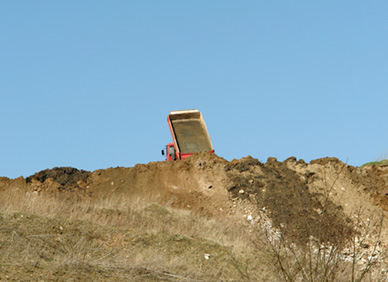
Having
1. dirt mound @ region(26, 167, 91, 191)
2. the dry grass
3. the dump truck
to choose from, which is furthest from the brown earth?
the dry grass

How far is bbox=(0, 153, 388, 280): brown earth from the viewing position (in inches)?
981

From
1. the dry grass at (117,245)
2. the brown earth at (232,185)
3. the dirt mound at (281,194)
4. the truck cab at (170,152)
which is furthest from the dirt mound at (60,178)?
the dirt mound at (281,194)

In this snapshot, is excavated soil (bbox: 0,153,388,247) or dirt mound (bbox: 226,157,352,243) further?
excavated soil (bbox: 0,153,388,247)

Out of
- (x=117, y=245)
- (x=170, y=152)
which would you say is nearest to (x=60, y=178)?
(x=170, y=152)

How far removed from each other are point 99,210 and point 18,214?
14.4 ft

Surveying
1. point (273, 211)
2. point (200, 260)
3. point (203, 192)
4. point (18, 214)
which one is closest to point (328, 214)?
point (273, 211)

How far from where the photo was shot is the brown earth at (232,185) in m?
24.9

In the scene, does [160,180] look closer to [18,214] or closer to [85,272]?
[18,214]

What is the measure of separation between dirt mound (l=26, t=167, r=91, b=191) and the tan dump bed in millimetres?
5324

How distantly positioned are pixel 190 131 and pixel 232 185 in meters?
3.61

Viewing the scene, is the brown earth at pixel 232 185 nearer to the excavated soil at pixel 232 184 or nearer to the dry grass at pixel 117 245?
the excavated soil at pixel 232 184

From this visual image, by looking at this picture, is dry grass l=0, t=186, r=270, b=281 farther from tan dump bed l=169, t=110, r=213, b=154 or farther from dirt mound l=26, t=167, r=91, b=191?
dirt mound l=26, t=167, r=91, b=191

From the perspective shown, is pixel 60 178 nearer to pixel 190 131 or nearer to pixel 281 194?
pixel 190 131

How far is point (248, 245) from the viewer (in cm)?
1698
